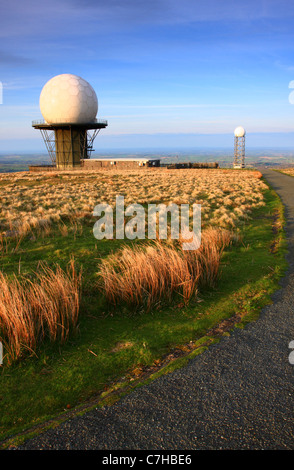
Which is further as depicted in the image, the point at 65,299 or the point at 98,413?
the point at 65,299

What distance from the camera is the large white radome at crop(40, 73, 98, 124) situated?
140ft

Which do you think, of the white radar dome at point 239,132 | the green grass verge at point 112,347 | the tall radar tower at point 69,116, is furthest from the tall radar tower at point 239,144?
the green grass verge at point 112,347

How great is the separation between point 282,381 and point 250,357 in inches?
19.8

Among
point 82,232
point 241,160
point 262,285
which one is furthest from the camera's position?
point 241,160

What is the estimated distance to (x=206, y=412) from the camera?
10.4ft

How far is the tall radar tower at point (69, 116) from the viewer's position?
42.7 metres

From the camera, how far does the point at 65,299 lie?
4875mm

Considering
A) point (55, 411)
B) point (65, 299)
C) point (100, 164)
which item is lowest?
point (55, 411)

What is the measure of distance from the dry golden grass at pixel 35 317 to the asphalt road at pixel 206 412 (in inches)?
58.0

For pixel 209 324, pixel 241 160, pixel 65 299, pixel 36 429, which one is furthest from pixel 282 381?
pixel 241 160

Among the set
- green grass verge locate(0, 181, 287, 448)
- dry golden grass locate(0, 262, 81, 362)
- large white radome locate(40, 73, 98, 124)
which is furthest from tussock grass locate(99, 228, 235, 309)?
large white radome locate(40, 73, 98, 124)

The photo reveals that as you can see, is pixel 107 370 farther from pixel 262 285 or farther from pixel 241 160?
pixel 241 160

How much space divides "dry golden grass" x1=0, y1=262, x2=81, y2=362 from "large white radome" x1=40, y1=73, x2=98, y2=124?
42532 mm

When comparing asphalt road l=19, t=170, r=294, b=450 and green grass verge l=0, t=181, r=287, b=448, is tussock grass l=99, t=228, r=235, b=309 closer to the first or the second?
green grass verge l=0, t=181, r=287, b=448
